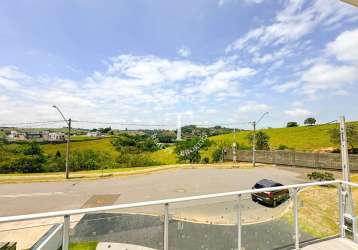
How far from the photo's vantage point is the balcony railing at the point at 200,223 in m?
2.60

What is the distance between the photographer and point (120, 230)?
302 cm

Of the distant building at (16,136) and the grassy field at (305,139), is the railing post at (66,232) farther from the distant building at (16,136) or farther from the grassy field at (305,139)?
the distant building at (16,136)

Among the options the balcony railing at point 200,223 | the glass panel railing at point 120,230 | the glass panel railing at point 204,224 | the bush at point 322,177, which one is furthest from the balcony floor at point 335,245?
the bush at point 322,177

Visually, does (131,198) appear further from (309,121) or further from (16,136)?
(309,121)

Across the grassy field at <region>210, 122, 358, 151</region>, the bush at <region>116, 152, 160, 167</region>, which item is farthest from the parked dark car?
the grassy field at <region>210, 122, 358, 151</region>

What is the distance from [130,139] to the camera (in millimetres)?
53062

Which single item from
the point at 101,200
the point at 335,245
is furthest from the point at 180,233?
the point at 101,200

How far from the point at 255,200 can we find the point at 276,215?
0.51 meters

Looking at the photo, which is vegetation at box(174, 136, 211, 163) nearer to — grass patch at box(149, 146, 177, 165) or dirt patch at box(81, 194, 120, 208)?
grass patch at box(149, 146, 177, 165)

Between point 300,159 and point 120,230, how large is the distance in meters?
37.2

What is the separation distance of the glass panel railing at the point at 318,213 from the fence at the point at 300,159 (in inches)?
1212

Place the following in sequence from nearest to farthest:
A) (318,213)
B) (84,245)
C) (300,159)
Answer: (84,245), (318,213), (300,159)

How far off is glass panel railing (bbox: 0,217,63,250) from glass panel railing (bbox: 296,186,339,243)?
391 cm

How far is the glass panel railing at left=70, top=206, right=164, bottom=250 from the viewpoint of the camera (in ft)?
8.98
